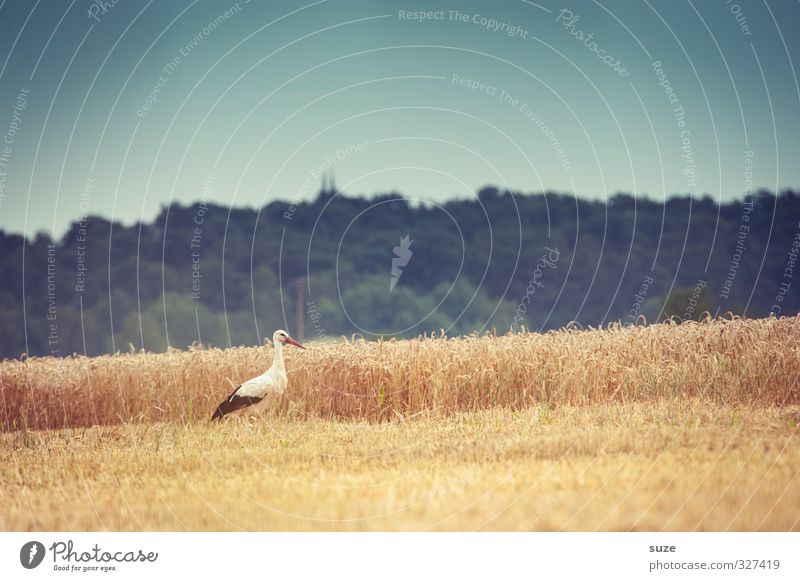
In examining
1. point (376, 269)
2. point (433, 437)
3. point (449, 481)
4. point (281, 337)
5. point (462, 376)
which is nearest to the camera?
point (449, 481)

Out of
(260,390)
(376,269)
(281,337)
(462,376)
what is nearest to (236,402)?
(260,390)

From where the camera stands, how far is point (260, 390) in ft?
36.2

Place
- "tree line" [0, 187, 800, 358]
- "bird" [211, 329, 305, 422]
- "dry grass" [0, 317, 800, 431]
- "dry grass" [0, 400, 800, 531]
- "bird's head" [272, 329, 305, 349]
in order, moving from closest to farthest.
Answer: "dry grass" [0, 400, 800, 531] → "bird" [211, 329, 305, 422] → "bird's head" [272, 329, 305, 349] → "dry grass" [0, 317, 800, 431] → "tree line" [0, 187, 800, 358]

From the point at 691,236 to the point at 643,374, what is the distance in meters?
10.5

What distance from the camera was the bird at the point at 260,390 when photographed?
11.0m

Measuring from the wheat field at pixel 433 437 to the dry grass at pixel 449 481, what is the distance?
0.02 meters

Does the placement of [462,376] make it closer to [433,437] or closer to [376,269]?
[433,437]

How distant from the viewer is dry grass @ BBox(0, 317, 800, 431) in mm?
11875

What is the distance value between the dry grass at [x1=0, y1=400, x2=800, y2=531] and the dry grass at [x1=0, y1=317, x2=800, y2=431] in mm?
2107

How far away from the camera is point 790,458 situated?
8273 mm

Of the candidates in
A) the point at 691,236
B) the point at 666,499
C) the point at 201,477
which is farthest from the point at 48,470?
the point at 691,236

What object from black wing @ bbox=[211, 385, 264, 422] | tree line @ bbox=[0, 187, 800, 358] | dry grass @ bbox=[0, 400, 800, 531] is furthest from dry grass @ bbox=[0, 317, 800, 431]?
dry grass @ bbox=[0, 400, 800, 531]

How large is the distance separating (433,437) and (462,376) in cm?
269

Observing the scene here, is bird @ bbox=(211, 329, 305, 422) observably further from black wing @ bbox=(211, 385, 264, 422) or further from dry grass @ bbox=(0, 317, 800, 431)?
dry grass @ bbox=(0, 317, 800, 431)
